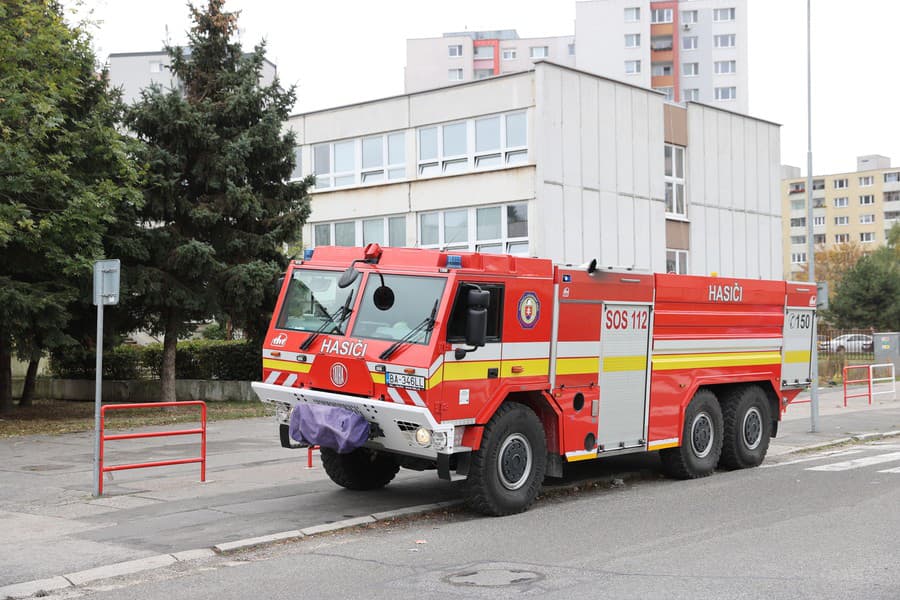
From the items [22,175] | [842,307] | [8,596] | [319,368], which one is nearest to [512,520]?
[319,368]

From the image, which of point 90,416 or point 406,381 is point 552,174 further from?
point 406,381

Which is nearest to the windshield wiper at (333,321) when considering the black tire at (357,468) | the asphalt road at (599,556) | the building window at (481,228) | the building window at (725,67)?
the black tire at (357,468)

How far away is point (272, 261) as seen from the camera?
77.7ft

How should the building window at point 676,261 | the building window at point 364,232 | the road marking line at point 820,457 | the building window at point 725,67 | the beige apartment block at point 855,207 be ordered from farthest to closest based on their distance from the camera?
the beige apartment block at point 855,207 → the building window at point 725,67 → the building window at point 676,261 → the building window at point 364,232 → the road marking line at point 820,457

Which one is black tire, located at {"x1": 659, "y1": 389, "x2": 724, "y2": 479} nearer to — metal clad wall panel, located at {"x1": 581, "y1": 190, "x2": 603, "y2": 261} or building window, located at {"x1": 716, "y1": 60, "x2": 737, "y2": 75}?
metal clad wall panel, located at {"x1": 581, "y1": 190, "x2": 603, "y2": 261}

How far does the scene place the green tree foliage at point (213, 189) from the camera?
73.1 feet

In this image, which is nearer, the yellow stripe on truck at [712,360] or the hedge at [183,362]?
the yellow stripe on truck at [712,360]

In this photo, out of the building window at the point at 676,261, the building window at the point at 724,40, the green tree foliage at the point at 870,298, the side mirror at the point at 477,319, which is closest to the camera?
the side mirror at the point at 477,319

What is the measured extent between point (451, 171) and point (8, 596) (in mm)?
25260

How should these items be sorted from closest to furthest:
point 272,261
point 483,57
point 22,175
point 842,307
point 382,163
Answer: point 22,175, point 272,261, point 382,163, point 842,307, point 483,57

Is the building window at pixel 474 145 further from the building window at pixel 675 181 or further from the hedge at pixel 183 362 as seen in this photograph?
the hedge at pixel 183 362

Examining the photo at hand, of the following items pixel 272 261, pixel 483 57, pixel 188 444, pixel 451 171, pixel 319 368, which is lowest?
pixel 188 444

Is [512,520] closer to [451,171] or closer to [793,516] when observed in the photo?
[793,516]

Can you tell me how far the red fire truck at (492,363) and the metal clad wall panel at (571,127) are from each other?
1734 centimetres
